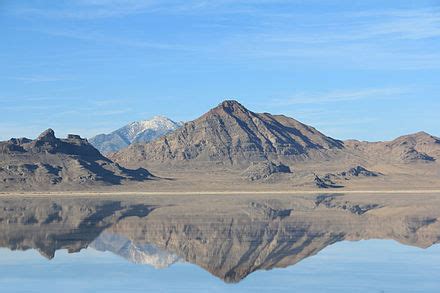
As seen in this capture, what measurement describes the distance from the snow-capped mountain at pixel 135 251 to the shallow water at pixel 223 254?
6 cm

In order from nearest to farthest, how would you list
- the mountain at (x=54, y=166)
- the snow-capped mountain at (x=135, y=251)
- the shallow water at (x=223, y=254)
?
the shallow water at (x=223, y=254)
the snow-capped mountain at (x=135, y=251)
the mountain at (x=54, y=166)

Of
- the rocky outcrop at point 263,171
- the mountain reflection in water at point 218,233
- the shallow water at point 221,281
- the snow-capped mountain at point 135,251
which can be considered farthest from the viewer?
the rocky outcrop at point 263,171

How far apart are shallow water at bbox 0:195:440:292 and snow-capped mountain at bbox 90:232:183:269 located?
0.06 metres

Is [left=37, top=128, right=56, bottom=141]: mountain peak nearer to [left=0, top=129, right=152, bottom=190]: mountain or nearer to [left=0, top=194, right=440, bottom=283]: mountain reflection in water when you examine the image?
[left=0, top=129, right=152, bottom=190]: mountain

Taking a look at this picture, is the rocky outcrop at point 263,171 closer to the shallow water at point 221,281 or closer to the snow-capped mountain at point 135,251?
the snow-capped mountain at point 135,251

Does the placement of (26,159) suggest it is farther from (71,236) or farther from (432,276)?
(432,276)

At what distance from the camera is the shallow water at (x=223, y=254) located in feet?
104

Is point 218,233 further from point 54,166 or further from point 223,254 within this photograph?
point 54,166

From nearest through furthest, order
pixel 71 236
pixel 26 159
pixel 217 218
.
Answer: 1. pixel 71 236
2. pixel 217 218
3. pixel 26 159

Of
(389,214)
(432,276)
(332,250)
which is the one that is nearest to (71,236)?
(332,250)

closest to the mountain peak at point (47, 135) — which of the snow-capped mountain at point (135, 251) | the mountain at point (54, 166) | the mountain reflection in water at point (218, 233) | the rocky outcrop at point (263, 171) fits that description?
the mountain at point (54, 166)

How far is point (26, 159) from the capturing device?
572 feet

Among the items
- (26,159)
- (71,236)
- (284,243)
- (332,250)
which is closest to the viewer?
(332,250)

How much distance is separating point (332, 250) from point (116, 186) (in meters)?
123
